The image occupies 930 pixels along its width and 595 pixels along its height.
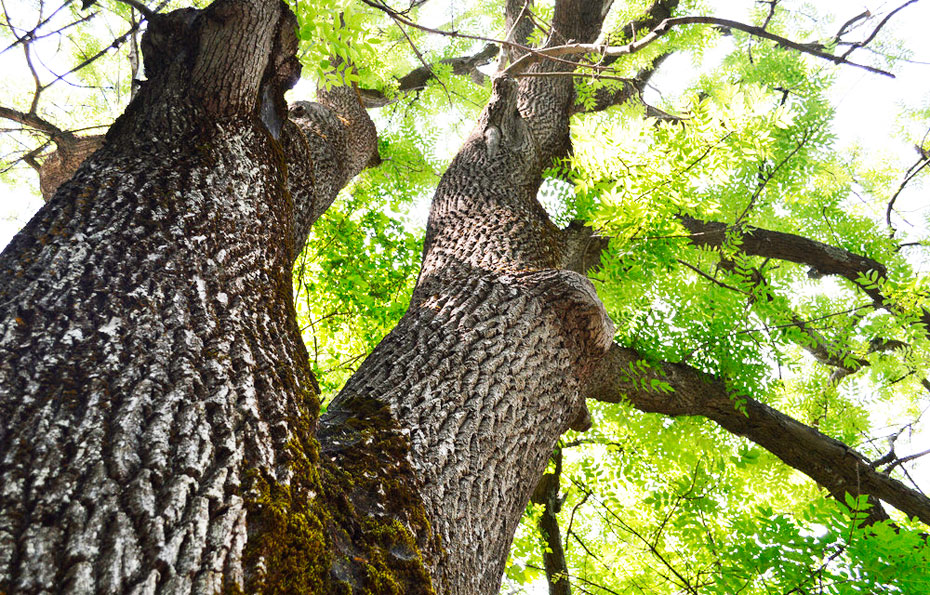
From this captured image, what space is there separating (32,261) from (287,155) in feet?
4.96

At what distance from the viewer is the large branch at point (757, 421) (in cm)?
397

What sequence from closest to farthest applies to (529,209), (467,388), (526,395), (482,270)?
1. (467,388)
2. (526,395)
3. (482,270)
4. (529,209)

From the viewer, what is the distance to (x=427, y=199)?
750cm

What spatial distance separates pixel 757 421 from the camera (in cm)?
414

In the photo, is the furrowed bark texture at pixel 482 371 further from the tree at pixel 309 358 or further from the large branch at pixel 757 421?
the large branch at pixel 757 421

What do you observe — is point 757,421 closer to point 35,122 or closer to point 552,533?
point 552,533

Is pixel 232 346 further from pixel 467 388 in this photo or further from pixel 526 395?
pixel 526 395

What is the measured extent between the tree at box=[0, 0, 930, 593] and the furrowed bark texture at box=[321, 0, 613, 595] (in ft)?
0.04

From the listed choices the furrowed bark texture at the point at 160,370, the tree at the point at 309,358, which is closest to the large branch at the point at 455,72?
the tree at the point at 309,358

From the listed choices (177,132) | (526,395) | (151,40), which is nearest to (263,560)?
(526,395)

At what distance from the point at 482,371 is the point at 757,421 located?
9.98ft

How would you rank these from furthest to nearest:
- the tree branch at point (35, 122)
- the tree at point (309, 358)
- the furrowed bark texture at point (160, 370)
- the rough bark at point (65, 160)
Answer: the rough bark at point (65, 160) < the tree branch at point (35, 122) < the tree at point (309, 358) < the furrowed bark texture at point (160, 370)

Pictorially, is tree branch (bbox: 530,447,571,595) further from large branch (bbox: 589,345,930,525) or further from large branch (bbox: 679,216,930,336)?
large branch (bbox: 679,216,930,336)

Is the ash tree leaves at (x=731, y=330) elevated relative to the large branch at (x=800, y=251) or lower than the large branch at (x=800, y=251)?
lower
